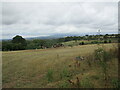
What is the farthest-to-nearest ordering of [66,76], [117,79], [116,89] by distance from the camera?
[66,76], [117,79], [116,89]

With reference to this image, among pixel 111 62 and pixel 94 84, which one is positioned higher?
pixel 111 62

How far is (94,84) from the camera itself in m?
4.02

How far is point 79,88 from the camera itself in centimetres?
376

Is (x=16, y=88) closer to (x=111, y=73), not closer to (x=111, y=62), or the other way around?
(x=111, y=73)

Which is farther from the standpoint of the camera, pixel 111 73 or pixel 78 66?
pixel 78 66

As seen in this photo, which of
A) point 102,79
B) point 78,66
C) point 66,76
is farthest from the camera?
point 78,66

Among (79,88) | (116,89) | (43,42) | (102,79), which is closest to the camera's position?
(116,89)

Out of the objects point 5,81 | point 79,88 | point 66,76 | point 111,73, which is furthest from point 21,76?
point 111,73

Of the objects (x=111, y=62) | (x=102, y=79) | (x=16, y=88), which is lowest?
(x=16, y=88)

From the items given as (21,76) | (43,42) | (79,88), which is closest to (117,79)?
(79,88)

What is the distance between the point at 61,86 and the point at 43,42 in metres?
30.7

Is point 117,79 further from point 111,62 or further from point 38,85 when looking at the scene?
point 38,85

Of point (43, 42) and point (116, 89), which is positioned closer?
point (116, 89)

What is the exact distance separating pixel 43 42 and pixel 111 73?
3049 cm
